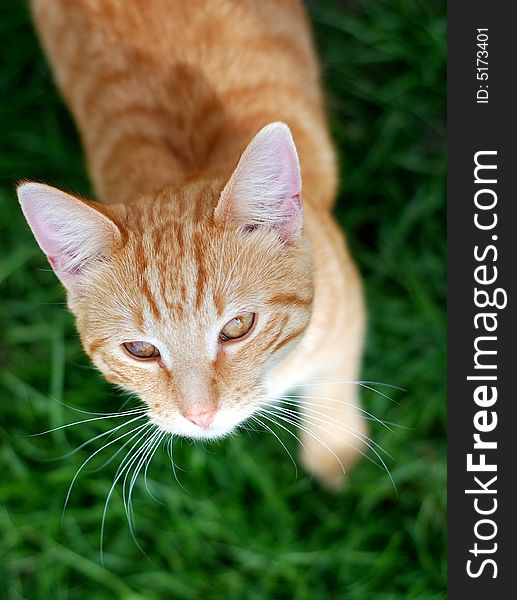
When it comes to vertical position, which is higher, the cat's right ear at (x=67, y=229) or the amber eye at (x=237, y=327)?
the cat's right ear at (x=67, y=229)

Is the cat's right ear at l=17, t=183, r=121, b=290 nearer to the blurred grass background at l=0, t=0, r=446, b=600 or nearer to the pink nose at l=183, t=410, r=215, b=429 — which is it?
the pink nose at l=183, t=410, r=215, b=429

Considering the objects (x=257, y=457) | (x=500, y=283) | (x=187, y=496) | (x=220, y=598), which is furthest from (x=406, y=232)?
(x=220, y=598)

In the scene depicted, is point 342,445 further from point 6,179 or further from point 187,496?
point 6,179

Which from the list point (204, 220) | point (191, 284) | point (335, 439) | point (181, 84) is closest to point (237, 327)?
point (191, 284)

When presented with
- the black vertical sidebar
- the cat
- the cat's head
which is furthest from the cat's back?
the black vertical sidebar

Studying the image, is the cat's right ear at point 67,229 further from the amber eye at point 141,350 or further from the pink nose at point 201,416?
the pink nose at point 201,416

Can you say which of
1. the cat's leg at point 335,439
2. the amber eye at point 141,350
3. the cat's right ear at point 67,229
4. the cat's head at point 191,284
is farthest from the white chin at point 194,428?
the cat's leg at point 335,439
